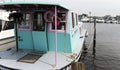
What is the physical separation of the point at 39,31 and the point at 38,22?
51 cm

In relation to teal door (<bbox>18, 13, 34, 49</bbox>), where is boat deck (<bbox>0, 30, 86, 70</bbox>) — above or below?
below

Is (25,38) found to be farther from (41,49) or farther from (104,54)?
(104,54)

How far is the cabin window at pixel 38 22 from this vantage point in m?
9.46

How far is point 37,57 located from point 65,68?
1735 mm

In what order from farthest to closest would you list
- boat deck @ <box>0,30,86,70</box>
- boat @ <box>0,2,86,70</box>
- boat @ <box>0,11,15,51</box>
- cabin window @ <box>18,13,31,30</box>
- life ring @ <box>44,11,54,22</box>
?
boat @ <box>0,11,15,51</box>
cabin window @ <box>18,13,31,30</box>
life ring @ <box>44,11,54,22</box>
boat @ <box>0,2,86,70</box>
boat deck @ <box>0,30,86,70</box>

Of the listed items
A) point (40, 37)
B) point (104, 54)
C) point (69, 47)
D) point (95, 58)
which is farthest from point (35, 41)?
point (104, 54)

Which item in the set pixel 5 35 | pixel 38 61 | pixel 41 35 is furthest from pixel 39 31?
pixel 5 35

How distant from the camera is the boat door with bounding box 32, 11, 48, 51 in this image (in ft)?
30.9

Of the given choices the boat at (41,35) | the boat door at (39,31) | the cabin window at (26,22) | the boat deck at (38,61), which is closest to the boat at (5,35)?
the boat at (41,35)

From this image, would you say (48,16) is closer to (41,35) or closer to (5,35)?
(41,35)

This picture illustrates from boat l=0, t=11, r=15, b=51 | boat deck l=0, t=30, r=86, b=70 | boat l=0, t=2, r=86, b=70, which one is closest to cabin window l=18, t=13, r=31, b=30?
boat l=0, t=2, r=86, b=70

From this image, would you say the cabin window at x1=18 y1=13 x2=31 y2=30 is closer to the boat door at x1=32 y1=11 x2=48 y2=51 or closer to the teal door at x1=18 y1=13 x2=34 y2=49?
the teal door at x1=18 y1=13 x2=34 y2=49

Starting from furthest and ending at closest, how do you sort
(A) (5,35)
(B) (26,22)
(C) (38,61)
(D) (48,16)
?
(A) (5,35), (B) (26,22), (D) (48,16), (C) (38,61)

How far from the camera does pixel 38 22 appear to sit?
9.55 metres
